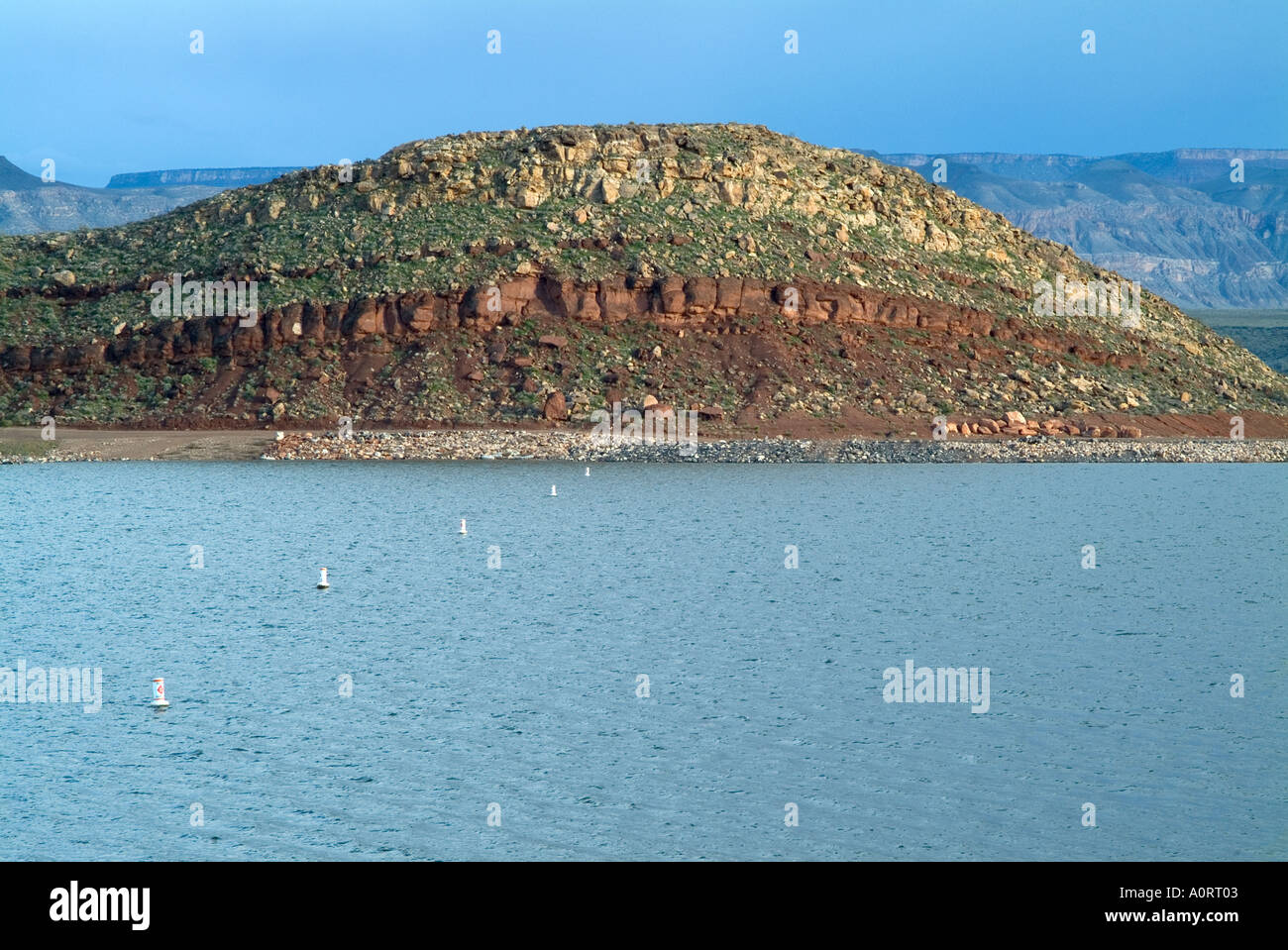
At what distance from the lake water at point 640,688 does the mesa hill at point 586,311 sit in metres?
30.4

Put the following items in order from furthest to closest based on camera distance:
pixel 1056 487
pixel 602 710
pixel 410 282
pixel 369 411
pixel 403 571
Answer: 1. pixel 410 282
2. pixel 369 411
3. pixel 1056 487
4. pixel 403 571
5. pixel 602 710

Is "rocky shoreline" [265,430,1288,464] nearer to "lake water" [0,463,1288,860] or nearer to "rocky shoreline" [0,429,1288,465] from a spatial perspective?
"rocky shoreline" [0,429,1288,465]

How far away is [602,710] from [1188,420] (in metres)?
76.5

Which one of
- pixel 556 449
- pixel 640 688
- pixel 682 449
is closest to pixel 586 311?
pixel 556 449

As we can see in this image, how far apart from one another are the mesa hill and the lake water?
3043cm

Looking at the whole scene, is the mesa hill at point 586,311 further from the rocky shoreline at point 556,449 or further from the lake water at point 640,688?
the lake water at point 640,688

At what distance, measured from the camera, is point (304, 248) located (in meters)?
96.4

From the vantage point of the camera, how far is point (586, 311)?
295 ft

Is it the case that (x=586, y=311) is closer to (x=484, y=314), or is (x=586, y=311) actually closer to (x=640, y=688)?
(x=484, y=314)

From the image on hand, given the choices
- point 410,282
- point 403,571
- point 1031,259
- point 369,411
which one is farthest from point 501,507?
point 1031,259

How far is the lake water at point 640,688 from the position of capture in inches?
736

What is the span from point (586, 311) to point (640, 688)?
65188 millimetres
